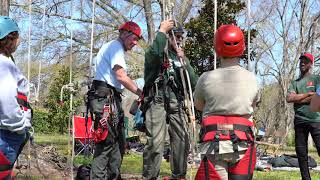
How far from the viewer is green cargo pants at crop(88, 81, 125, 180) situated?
203 inches

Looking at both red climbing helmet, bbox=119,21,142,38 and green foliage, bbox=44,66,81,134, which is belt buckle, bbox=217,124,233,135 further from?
green foliage, bbox=44,66,81,134

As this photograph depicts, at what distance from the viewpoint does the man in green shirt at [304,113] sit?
6.55 metres

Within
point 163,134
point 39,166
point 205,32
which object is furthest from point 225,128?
point 205,32

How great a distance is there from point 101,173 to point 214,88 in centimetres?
205

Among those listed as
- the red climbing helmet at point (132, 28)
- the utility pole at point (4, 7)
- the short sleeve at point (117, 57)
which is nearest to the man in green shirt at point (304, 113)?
the red climbing helmet at point (132, 28)

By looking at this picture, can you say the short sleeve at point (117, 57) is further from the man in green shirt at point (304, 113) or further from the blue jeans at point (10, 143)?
the man in green shirt at point (304, 113)

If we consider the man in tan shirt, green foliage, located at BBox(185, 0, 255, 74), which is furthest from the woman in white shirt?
green foliage, located at BBox(185, 0, 255, 74)

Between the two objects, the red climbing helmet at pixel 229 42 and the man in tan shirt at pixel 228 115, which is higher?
Result: the red climbing helmet at pixel 229 42

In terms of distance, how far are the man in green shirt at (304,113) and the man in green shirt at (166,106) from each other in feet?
6.58

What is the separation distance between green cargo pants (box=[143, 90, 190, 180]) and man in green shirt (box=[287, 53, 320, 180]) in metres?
2.01

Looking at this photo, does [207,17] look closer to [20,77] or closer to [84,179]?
[84,179]

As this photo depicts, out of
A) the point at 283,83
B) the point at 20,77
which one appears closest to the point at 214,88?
the point at 20,77

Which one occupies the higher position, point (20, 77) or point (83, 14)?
point (83, 14)

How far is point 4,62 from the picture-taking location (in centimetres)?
349
